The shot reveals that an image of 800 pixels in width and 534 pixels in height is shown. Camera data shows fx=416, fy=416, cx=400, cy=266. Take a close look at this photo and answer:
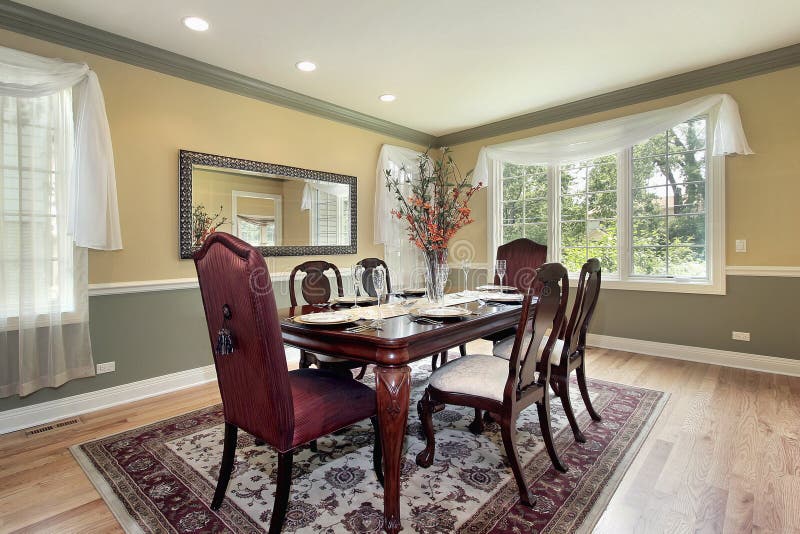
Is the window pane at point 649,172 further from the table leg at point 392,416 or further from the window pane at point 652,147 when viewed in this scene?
the table leg at point 392,416

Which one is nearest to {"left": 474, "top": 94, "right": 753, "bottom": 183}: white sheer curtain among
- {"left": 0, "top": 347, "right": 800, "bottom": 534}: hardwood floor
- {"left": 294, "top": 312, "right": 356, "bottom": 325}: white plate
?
{"left": 0, "top": 347, "right": 800, "bottom": 534}: hardwood floor

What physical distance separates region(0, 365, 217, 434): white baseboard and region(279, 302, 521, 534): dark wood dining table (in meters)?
1.93

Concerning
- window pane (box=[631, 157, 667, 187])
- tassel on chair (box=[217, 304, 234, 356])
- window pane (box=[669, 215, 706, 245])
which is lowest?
tassel on chair (box=[217, 304, 234, 356])

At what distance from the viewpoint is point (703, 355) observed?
378cm

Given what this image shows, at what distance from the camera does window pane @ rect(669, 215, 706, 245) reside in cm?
380

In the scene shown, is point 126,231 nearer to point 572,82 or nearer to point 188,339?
point 188,339

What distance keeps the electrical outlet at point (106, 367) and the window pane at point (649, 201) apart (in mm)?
4700

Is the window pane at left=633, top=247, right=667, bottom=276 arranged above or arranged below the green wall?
above

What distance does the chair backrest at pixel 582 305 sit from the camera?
2.21 meters

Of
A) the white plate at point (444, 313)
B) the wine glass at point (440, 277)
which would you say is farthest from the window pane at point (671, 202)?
the white plate at point (444, 313)

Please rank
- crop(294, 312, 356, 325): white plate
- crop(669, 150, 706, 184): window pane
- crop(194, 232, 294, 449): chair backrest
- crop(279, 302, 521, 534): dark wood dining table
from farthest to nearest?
crop(669, 150, 706, 184): window pane < crop(294, 312, 356, 325): white plate < crop(279, 302, 521, 534): dark wood dining table < crop(194, 232, 294, 449): chair backrest

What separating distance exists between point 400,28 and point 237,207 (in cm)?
196

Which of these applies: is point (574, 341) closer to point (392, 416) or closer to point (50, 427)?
point (392, 416)

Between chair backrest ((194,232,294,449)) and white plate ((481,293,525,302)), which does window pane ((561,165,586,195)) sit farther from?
chair backrest ((194,232,294,449))
